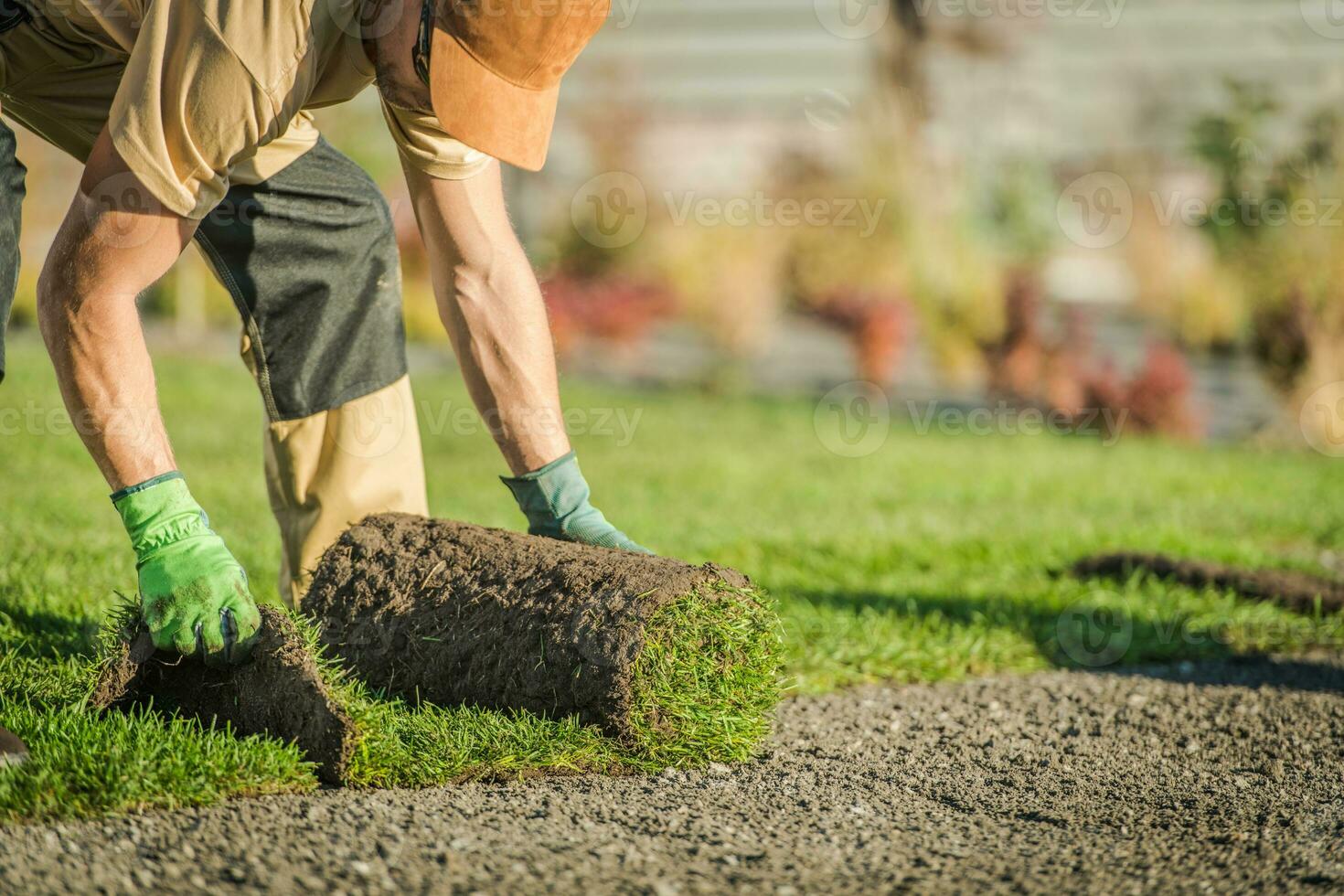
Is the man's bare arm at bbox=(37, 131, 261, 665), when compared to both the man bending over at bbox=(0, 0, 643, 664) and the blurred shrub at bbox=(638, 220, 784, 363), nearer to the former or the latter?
the man bending over at bbox=(0, 0, 643, 664)

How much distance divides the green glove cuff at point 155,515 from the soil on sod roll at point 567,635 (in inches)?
20.5

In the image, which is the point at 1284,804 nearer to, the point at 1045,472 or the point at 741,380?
the point at 1045,472

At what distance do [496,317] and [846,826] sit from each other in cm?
158

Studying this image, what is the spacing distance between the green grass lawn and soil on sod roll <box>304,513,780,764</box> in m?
0.11

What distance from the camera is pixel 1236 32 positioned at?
16.1 m

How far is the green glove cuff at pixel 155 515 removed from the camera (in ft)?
9.11

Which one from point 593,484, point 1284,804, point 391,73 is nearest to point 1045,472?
point 593,484

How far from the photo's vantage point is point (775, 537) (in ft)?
18.8

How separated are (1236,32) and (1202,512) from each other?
1163 cm

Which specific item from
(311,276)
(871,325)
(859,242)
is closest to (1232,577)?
(311,276)

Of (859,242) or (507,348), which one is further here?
(859,242)

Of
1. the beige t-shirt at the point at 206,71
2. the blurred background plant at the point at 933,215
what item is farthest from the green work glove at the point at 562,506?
the blurred background plant at the point at 933,215

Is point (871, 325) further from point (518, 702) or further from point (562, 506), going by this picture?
point (518, 702)

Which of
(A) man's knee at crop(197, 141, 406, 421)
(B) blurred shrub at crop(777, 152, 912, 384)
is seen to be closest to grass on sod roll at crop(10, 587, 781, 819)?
(A) man's knee at crop(197, 141, 406, 421)
